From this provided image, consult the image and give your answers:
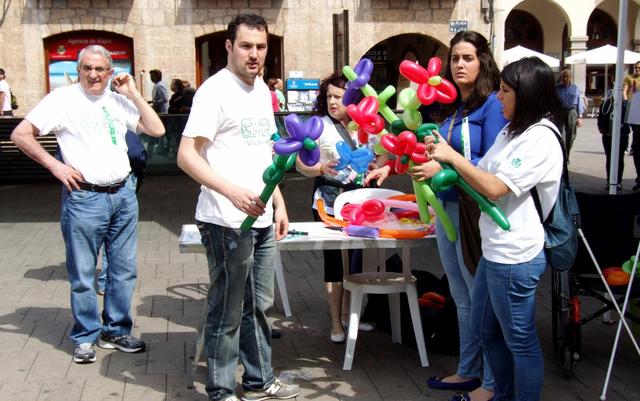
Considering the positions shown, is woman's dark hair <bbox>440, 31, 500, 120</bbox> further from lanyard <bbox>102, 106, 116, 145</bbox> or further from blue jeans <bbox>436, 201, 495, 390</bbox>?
lanyard <bbox>102, 106, 116, 145</bbox>

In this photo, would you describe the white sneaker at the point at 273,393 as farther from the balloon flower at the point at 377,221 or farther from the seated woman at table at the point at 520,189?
the seated woman at table at the point at 520,189

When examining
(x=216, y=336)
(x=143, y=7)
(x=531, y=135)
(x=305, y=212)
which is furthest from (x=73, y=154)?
(x=143, y=7)

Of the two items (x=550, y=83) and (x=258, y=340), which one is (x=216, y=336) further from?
(x=550, y=83)

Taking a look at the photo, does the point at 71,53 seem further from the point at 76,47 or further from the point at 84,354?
the point at 84,354

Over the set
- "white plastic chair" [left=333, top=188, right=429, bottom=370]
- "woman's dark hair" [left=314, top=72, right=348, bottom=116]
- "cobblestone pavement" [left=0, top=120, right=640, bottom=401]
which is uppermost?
"woman's dark hair" [left=314, top=72, right=348, bottom=116]

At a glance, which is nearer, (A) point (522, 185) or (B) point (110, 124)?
(A) point (522, 185)

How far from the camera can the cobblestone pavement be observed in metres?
4.27

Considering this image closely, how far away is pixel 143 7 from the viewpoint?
2094 cm

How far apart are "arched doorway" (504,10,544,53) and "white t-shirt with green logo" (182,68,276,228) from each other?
2696cm

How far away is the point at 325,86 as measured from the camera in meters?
4.99

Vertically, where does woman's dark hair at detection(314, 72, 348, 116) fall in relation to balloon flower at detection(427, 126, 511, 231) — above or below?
above

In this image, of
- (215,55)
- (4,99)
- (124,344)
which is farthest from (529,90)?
(215,55)

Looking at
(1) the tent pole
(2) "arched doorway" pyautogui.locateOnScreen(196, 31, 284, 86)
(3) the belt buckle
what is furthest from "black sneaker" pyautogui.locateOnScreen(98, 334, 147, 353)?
(2) "arched doorway" pyautogui.locateOnScreen(196, 31, 284, 86)

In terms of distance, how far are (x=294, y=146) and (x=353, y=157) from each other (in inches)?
61.1
